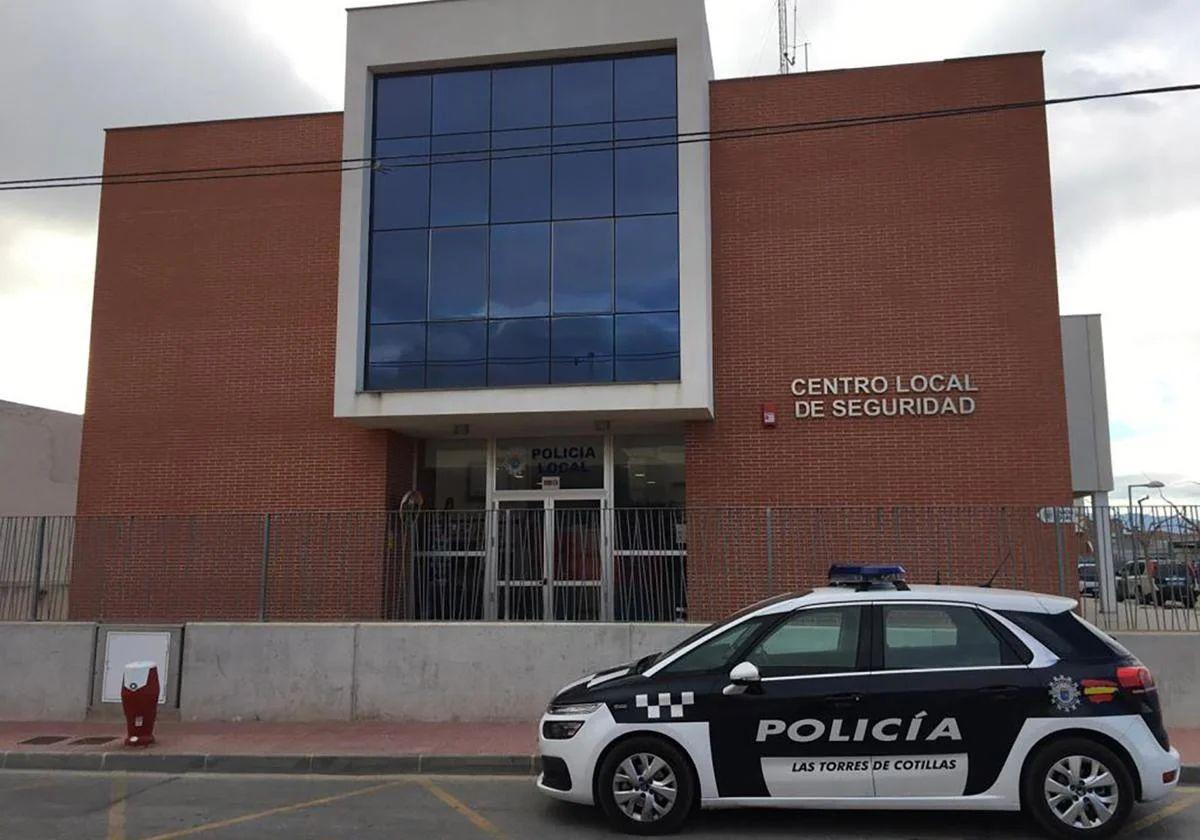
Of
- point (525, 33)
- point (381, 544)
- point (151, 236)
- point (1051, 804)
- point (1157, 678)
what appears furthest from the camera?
point (151, 236)

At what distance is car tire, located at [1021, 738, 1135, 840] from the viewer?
6160mm

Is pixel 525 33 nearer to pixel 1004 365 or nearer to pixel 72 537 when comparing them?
pixel 1004 365

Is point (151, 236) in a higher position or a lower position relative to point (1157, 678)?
higher

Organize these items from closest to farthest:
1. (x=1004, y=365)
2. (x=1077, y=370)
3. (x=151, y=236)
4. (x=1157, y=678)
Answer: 1. (x=1157, y=678)
2. (x=1004, y=365)
3. (x=151, y=236)
4. (x=1077, y=370)

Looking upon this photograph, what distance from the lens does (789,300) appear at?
14258 mm

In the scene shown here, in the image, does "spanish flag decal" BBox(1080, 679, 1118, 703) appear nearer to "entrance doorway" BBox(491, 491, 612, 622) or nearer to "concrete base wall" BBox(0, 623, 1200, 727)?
"concrete base wall" BBox(0, 623, 1200, 727)

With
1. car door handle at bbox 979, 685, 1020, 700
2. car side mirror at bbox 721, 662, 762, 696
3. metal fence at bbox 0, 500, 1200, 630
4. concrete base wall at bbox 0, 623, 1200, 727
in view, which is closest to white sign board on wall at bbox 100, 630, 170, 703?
concrete base wall at bbox 0, 623, 1200, 727

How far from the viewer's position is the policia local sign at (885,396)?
13609mm

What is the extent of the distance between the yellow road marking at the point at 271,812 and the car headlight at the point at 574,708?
A: 2.32 metres

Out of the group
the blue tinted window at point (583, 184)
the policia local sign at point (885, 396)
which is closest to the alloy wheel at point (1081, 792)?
the policia local sign at point (885, 396)

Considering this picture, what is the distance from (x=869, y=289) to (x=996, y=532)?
4.22 metres

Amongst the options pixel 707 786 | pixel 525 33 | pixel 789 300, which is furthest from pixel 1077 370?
pixel 707 786

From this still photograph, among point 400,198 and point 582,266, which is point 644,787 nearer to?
point 582,266

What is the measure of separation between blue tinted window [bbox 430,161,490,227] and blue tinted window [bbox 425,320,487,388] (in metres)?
1.65
